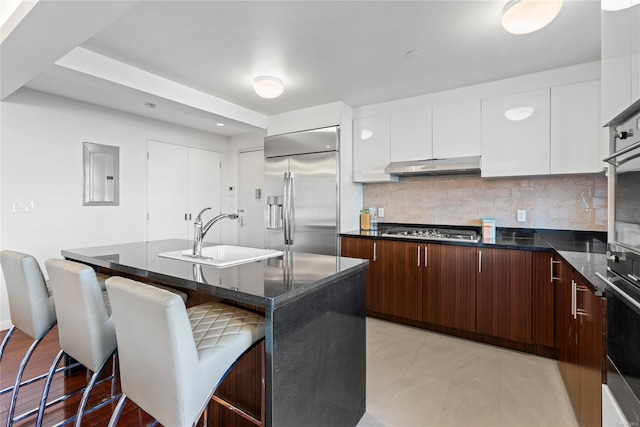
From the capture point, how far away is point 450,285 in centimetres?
285

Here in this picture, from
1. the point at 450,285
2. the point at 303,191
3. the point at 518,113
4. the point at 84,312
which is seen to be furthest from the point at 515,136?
the point at 84,312

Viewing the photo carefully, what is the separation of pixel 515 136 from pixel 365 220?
1.73m

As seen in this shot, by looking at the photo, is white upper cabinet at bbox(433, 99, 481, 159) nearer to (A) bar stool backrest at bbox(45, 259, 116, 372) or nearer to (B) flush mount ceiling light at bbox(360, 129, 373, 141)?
(B) flush mount ceiling light at bbox(360, 129, 373, 141)

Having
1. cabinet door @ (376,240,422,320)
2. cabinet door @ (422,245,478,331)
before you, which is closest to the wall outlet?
cabinet door @ (376,240,422,320)

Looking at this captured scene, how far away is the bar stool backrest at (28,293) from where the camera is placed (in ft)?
5.39

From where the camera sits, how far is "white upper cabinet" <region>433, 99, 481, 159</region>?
3.03m

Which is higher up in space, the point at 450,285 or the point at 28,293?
the point at 28,293

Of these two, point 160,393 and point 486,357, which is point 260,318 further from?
point 486,357

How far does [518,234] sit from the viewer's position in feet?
9.96

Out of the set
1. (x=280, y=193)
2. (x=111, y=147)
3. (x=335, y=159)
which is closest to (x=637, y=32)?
(x=335, y=159)

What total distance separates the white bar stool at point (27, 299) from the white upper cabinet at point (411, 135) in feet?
10.1

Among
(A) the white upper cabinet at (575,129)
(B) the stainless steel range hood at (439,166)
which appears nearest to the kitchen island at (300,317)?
(B) the stainless steel range hood at (439,166)

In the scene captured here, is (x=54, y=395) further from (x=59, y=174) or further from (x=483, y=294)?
(x=483, y=294)

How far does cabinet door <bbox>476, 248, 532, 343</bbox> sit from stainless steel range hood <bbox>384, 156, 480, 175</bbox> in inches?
31.8
